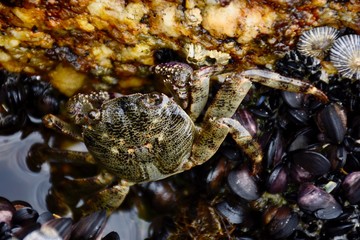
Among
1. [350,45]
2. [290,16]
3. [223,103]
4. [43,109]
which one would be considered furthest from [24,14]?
[350,45]

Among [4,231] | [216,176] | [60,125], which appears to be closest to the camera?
[4,231]

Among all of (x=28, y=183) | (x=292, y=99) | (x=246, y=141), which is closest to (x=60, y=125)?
(x=28, y=183)

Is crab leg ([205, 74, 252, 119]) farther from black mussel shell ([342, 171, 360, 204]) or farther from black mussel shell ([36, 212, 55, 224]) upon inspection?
black mussel shell ([36, 212, 55, 224])

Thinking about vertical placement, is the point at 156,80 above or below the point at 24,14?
below

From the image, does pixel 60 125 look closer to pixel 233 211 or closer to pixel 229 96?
pixel 229 96

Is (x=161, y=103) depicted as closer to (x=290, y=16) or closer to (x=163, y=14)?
(x=163, y=14)

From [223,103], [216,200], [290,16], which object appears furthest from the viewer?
[216,200]

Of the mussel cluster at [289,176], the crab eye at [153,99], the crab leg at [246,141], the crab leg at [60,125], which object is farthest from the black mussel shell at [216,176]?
the crab leg at [60,125]
